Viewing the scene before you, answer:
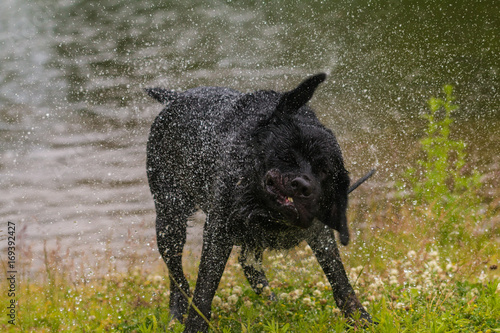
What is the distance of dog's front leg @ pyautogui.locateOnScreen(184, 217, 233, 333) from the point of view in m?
2.84

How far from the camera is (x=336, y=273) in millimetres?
3107

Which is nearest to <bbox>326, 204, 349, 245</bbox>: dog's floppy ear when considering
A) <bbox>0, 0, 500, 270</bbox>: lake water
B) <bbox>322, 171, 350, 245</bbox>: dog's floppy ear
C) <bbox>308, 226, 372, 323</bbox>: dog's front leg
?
<bbox>322, 171, 350, 245</bbox>: dog's floppy ear

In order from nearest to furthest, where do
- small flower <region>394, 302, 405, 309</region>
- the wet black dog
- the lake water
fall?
the wet black dog, small flower <region>394, 302, 405, 309</region>, the lake water

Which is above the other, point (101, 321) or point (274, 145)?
point (274, 145)

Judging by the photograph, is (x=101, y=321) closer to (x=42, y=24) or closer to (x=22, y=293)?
(x=22, y=293)

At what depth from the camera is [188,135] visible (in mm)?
3396

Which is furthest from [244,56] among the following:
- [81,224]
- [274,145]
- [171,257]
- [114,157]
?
[274,145]

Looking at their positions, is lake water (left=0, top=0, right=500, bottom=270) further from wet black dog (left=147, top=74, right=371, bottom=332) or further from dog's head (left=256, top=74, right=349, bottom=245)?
dog's head (left=256, top=74, right=349, bottom=245)

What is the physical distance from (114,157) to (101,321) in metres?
4.70

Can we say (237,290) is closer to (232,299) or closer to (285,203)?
(232,299)

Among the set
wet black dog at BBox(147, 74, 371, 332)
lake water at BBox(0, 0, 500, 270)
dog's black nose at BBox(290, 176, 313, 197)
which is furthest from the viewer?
lake water at BBox(0, 0, 500, 270)

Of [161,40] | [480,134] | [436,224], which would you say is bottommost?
[480,134]

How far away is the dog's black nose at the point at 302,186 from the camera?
2.37 m

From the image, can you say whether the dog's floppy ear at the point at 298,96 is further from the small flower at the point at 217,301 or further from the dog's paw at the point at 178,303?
the dog's paw at the point at 178,303
